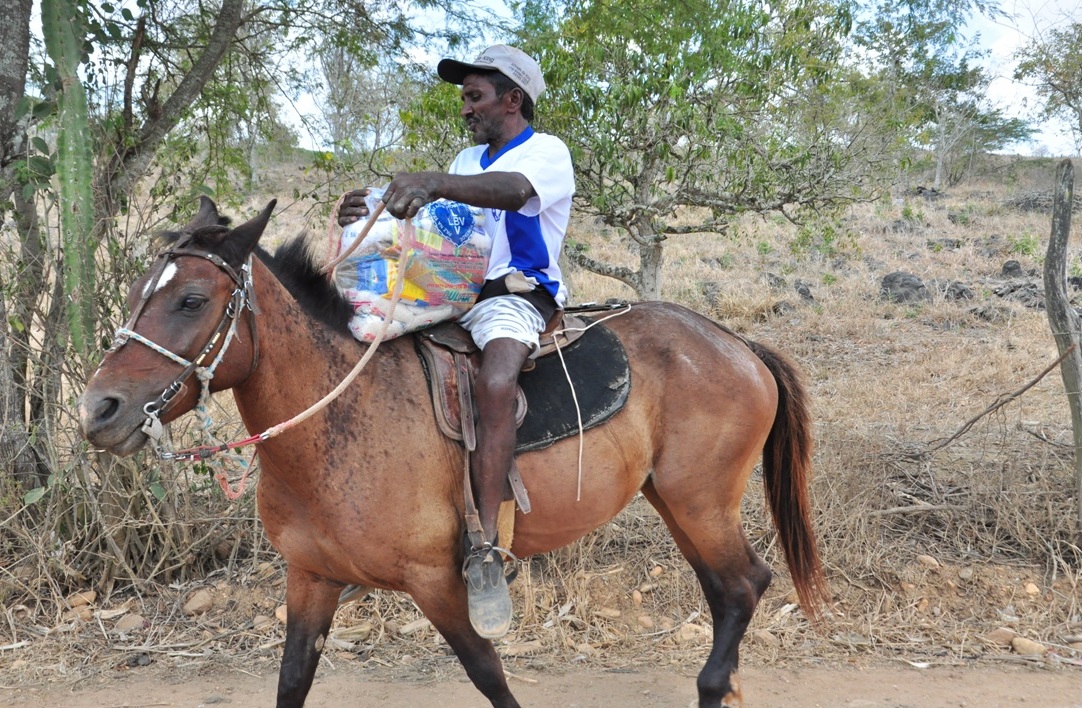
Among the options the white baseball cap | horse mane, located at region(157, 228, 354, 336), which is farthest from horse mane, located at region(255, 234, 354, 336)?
the white baseball cap

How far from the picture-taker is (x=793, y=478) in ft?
13.5

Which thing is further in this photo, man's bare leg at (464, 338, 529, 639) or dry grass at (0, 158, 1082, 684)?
dry grass at (0, 158, 1082, 684)

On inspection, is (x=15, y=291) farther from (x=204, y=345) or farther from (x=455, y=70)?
(x=455, y=70)

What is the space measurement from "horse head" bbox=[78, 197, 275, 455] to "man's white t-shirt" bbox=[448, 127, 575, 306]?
0.96 metres

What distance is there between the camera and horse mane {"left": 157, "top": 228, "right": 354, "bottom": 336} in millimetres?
2967

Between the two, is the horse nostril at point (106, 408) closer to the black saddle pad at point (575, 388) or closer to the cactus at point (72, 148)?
the black saddle pad at point (575, 388)

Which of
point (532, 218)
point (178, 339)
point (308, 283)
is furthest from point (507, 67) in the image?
point (178, 339)

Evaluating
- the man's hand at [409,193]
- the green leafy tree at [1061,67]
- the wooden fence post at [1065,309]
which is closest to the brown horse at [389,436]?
the man's hand at [409,193]

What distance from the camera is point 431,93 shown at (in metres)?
5.97

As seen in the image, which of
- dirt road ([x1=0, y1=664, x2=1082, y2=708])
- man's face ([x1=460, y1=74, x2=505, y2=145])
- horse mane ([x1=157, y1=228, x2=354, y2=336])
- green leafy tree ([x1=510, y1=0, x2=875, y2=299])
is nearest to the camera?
horse mane ([x1=157, y1=228, x2=354, y2=336])

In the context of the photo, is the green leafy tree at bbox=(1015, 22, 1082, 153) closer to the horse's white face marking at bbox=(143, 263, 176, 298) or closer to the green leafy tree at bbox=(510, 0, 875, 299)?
the green leafy tree at bbox=(510, 0, 875, 299)

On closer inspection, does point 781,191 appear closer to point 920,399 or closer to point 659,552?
point 920,399

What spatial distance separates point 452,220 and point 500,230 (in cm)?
28

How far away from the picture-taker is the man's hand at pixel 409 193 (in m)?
2.56
